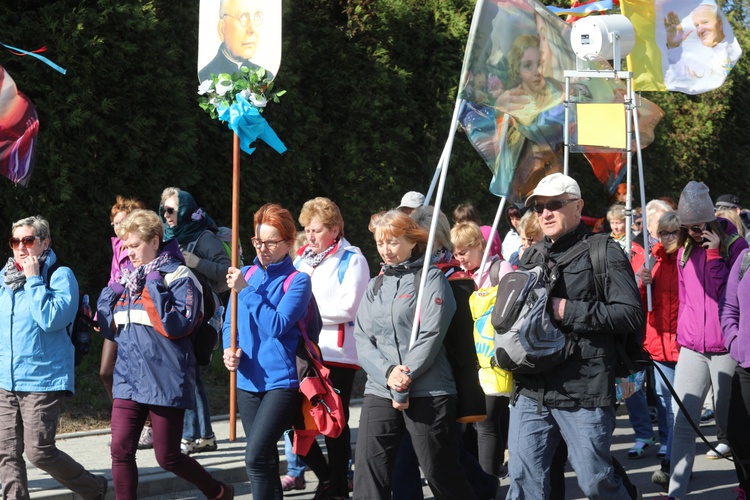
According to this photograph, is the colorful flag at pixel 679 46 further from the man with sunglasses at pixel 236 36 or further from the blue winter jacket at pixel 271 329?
the blue winter jacket at pixel 271 329

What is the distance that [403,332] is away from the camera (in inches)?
223

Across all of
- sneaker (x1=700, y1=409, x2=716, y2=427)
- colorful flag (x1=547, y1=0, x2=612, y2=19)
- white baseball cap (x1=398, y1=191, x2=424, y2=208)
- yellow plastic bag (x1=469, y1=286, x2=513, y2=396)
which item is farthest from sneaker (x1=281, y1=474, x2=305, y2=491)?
sneaker (x1=700, y1=409, x2=716, y2=427)

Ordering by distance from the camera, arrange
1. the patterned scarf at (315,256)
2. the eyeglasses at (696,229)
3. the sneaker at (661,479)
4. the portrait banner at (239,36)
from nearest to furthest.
→ the portrait banner at (239,36) → the patterned scarf at (315,256) → the eyeglasses at (696,229) → the sneaker at (661,479)

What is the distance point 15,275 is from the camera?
6.24 metres

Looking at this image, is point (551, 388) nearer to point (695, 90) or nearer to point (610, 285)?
point (610, 285)

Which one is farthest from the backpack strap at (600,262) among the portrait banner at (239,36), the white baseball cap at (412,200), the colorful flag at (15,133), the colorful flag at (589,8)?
the colorful flag at (589,8)

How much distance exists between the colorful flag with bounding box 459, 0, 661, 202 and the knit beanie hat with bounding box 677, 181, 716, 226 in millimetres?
633

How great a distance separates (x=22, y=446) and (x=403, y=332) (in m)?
2.37

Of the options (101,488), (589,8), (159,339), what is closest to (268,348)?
(159,339)

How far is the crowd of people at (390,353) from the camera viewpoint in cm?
515

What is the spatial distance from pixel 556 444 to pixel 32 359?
301 cm

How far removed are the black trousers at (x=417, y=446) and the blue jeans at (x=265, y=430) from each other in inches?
20.4

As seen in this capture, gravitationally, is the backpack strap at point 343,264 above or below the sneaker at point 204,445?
above

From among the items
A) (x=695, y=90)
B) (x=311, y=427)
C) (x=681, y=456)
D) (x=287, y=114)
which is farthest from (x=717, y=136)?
(x=311, y=427)
